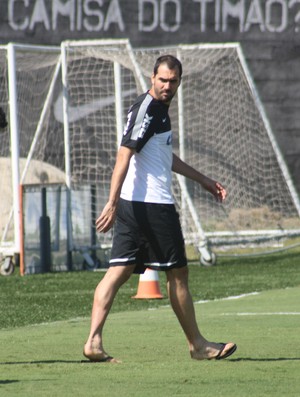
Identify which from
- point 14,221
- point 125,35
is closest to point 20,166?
point 14,221

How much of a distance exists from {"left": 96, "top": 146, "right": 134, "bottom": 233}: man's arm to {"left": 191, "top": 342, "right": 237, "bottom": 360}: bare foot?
3.11 feet

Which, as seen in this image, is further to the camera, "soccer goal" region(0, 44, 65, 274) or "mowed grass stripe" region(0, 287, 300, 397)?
"soccer goal" region(0, 44, 65, 274)

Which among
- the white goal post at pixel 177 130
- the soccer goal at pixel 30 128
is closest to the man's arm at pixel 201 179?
the soccer goal at pixel 30 128

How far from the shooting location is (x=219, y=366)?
25.8 ft

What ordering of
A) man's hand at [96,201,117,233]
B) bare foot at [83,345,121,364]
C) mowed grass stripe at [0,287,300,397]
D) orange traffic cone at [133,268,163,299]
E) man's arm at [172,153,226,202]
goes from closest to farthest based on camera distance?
mowed grass stripe at [0,287,300,397], man's hand at [96,201,117,233], bare foot at [83,345,121,364], man's arm at [172,153,226,202], orange traffic cone at [133,268,163,299]

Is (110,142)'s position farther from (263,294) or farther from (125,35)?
(263,294)

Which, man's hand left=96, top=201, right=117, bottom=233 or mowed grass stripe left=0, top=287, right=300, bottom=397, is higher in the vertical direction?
man's hand left=96, top=201, right=117, bottom=233

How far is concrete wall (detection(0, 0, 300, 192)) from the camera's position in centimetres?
2262

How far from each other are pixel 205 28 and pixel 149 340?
14432 mm

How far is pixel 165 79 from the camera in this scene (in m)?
8.06

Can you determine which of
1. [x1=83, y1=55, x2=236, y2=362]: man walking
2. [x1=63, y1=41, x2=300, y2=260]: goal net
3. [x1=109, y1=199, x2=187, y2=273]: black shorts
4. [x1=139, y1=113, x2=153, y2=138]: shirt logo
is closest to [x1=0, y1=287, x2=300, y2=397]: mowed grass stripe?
[x1=83, y1=55, x2=236, y2=362]: man walking

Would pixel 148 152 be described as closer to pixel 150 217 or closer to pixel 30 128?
pixel 150 217

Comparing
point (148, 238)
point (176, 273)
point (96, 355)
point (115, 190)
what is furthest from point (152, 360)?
point (115, 190)

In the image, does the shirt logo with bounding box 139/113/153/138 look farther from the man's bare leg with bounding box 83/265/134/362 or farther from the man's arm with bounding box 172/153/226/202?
the man's bare leg with bounding box 83/265/134/362
